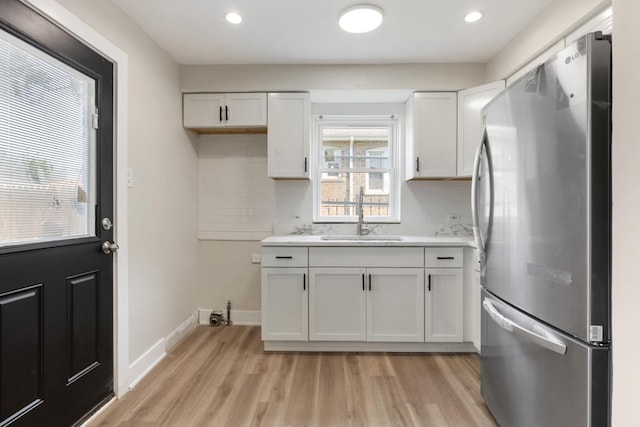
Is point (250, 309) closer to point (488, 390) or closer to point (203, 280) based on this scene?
point (203, 280)

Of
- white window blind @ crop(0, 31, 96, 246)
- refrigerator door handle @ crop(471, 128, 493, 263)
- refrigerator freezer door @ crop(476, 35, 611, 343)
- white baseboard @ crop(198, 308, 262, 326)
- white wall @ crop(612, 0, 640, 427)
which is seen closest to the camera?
white wall @ crop(612, 0, 640, 427)

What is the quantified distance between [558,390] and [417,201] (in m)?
2.11

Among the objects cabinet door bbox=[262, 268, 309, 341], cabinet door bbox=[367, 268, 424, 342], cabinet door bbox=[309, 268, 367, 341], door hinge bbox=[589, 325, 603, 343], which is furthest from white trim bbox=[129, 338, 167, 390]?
door hinge bbox=[589, 325, 603, 343]

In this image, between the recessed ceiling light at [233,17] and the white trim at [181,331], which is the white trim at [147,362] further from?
the recessed ceiling light at [233,17]

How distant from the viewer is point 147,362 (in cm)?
219

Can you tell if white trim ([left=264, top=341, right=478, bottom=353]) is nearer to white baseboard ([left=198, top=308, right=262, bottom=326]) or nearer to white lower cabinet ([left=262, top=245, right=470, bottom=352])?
white lower cabinet ([left=262, top=245, right=470, bottom=352])

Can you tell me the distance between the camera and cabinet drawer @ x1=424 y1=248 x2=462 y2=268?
2463 millimetres

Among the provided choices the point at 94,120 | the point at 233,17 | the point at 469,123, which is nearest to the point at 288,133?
the point at 233,17

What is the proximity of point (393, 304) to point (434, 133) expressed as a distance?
1516 millimetres

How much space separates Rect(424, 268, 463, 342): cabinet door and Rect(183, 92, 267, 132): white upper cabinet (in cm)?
197

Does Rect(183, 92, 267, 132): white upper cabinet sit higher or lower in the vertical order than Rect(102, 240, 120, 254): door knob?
higher

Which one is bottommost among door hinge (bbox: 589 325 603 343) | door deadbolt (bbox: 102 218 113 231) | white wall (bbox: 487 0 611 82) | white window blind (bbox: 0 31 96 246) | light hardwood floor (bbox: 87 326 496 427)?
light hardwood floor (bbox: 87 326 496 427)

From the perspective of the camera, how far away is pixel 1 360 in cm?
125

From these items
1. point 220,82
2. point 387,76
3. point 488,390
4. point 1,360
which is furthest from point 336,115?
point 1,360
